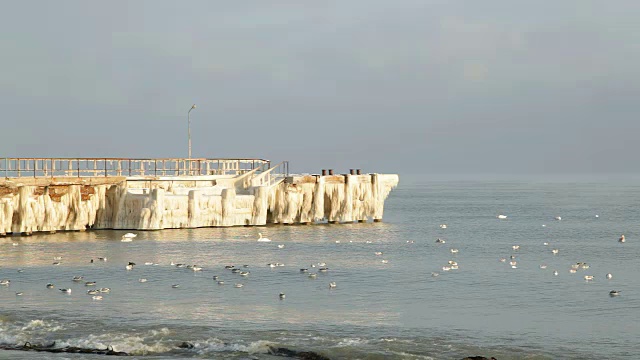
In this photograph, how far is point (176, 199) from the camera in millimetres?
64812

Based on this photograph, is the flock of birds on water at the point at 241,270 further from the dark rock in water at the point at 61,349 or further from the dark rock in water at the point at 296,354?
the dark rock in water at the point at 296,354

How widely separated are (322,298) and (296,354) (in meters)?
10.2

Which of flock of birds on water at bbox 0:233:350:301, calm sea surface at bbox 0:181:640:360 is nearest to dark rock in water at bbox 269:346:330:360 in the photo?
calm sea surface at bbox 0:181:640:360

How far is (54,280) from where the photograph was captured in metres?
40.4

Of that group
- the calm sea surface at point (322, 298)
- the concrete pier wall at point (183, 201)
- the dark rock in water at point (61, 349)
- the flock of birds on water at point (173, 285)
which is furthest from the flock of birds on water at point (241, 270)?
the dark rock in water at point (61, 349)

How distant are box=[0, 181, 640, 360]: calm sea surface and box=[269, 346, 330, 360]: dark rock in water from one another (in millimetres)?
373

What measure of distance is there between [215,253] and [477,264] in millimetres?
15852

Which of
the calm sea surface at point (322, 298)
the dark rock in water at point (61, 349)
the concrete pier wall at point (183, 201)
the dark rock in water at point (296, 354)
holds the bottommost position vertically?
the dark rock in water at point (296, 354)

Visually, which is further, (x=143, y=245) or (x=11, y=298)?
(x=143, y=245)

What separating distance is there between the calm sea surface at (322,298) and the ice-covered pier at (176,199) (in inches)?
68.8

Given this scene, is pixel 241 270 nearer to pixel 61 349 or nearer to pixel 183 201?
pixel 61 349

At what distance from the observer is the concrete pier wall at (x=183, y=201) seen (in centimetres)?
6038

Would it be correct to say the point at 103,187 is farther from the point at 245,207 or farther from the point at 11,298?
the point at 11,298

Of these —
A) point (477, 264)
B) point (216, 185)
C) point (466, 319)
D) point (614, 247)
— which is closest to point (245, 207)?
point (216, 185)
